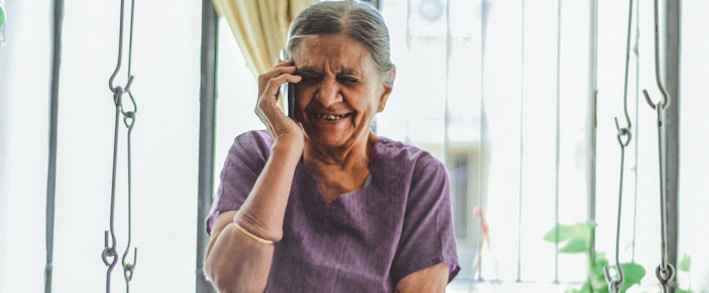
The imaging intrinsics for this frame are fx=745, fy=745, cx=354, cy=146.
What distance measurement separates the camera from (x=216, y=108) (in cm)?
181

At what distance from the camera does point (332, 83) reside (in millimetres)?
1146

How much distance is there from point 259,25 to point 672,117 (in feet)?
4.88

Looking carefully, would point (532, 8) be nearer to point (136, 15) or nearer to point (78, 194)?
point (136, 15)

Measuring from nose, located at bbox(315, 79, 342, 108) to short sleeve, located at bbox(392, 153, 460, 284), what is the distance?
19cm

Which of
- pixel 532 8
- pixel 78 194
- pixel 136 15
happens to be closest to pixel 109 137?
pixel 78 194

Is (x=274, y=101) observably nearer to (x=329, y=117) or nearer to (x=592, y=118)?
(x=329, y=117)

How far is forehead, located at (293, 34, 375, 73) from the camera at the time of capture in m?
1.15

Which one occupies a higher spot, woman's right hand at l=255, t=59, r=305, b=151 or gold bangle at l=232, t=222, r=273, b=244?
woman's right hand at l=255, t=59, r=305, b=151

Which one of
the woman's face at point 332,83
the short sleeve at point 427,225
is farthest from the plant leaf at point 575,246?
the woman's face at point 332,83

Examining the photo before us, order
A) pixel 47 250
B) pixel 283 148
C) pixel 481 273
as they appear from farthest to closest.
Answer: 1. pixel 481 273
2. pixel 47 250
3. pixel 283 148

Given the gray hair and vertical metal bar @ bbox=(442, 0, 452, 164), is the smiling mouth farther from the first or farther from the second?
vertical metal bar @ bbox=(442, 0, 452, 164)

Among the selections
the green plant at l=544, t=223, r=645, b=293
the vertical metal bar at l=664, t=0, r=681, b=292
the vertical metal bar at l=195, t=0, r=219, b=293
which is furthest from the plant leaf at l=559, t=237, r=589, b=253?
the vertical metal bar at l=195, t=0, r=219, b=293

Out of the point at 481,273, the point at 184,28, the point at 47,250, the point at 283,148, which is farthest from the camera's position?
the point at 481,273

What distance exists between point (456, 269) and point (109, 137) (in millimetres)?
1142
